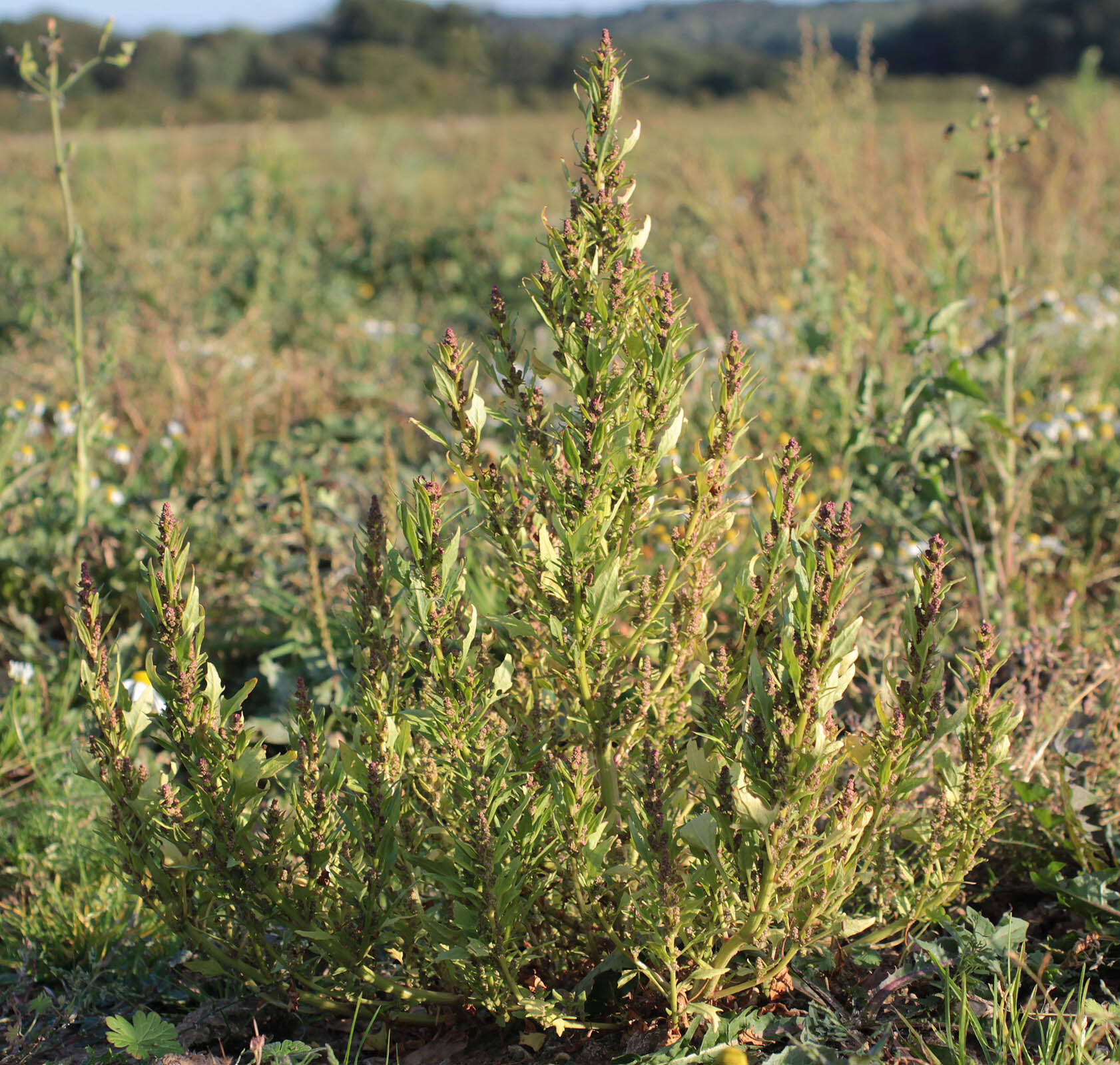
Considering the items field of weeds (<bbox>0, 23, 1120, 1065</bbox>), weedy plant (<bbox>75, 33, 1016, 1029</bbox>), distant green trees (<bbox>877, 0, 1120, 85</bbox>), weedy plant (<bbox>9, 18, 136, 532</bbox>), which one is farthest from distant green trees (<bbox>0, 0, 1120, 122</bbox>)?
weedy plant (<bbox>75, 33, 1016, 1029</bbox>)

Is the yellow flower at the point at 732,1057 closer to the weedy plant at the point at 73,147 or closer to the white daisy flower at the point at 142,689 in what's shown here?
the white daisy flower at the point at 142,689

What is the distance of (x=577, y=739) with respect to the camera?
1.43 m

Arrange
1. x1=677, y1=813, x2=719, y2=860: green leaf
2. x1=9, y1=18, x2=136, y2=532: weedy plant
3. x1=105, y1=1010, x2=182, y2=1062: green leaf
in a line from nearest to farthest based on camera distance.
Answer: x1=677, y1=813, x2=719, y2=860: green leaf < x1=105, y1=1010, x2=182, y2=1062: green leaf < x1=9, y1=18, x2=136, y2=532: weedy plant

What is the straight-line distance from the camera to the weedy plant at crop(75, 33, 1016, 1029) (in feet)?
4.04

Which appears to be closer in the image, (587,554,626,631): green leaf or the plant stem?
(587,554,626,631): green leaf

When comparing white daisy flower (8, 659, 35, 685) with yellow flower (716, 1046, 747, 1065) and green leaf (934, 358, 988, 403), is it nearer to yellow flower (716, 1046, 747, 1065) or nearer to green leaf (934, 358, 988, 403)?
yellow flower (716, 1046, 747, 1065)

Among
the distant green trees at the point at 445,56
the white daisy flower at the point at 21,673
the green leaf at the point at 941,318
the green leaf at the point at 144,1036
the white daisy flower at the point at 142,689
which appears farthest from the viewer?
the distant green trees at the point at 445,56

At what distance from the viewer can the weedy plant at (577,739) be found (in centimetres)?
123

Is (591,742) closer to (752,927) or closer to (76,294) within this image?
(752,927)

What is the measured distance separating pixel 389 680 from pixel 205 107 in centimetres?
3117

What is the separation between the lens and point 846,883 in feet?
4.32

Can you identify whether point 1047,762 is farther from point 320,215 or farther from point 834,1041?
point 320,215

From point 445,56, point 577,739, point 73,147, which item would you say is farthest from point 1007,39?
point 577,739

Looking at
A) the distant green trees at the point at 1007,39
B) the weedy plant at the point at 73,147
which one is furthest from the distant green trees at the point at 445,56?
the weedy plant at the point at 73,147
